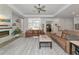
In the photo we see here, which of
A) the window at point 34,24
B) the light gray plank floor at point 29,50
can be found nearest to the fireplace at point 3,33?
the light gray plank floor at point 29,50

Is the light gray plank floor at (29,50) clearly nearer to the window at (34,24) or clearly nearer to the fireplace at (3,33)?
the fireplace at (3,33)

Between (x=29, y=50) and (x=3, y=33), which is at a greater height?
(x=3, y=33)

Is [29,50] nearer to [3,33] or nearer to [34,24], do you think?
[3,33]

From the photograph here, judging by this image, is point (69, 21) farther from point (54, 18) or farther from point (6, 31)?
point (6, 31)

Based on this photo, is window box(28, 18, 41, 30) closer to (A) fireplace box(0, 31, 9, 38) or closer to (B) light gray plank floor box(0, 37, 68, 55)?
(B) light gray plank floor box(0, 37, 68, 55)

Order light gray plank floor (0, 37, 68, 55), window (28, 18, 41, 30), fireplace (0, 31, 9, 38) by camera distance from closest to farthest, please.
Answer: light gray plank floor (0, 37, 68, 55) → fireplace (0, 31, 9, 38) → window (28, 18, 41, 30)

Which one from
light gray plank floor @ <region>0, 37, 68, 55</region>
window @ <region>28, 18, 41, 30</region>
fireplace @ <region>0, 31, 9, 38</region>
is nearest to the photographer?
light gray plank floor @ <region>0, 37, 68, 55</region>

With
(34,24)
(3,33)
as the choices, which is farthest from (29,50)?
(34,24)

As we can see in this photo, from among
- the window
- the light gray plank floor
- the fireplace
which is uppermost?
the window

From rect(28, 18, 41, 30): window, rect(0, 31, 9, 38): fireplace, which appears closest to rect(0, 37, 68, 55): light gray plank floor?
rect(0, 31, 9, 38): fireplace

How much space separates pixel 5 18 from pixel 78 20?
503 cm

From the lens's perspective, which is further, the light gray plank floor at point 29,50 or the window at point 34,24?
the window at point 34,24
